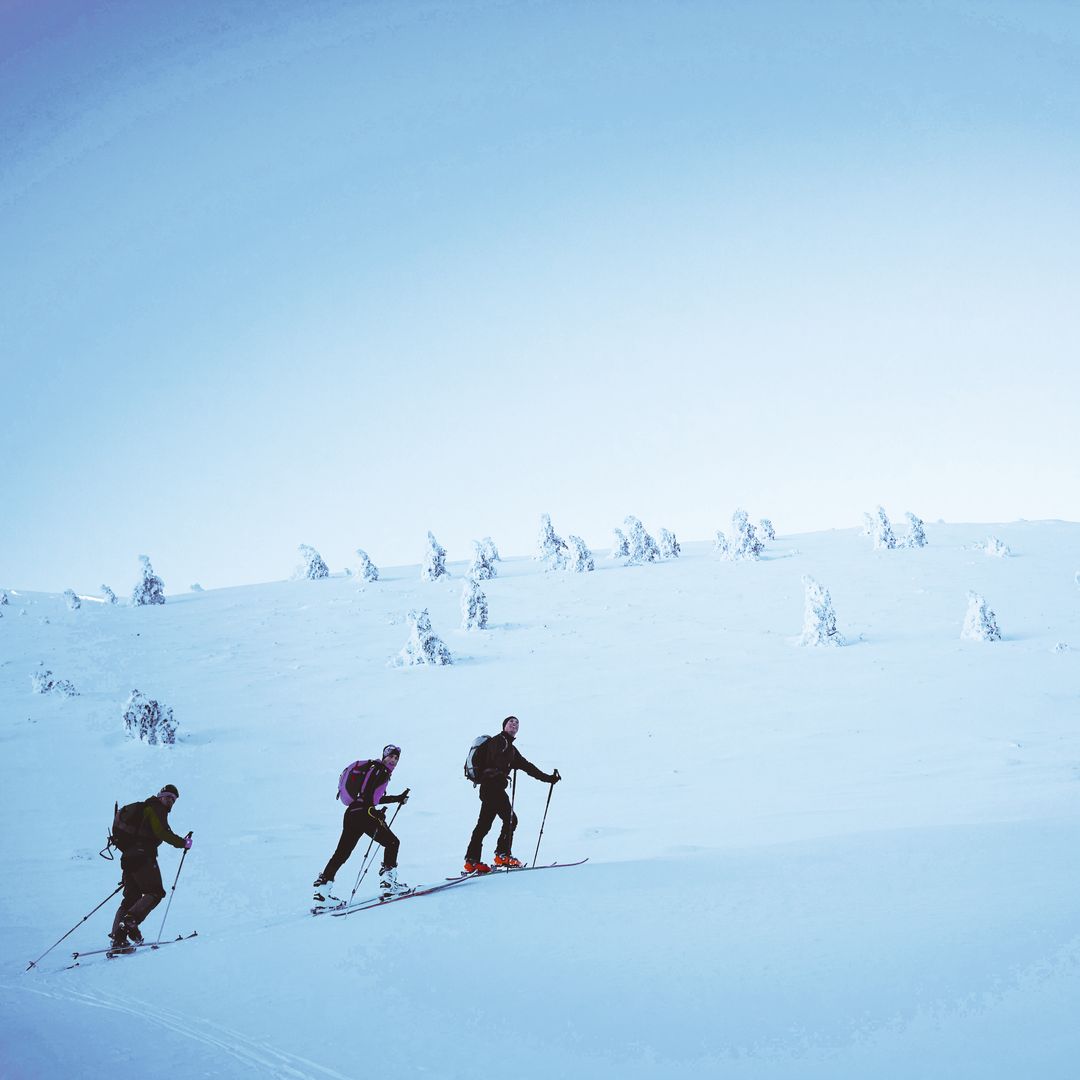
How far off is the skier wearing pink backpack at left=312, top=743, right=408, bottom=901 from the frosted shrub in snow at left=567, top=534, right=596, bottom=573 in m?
30.2

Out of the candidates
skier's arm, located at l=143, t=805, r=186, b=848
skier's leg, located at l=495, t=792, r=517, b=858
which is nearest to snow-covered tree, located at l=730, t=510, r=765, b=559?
skier's leg, located at l=495, t=792, r=517, b=858

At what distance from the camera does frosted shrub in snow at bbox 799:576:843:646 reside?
22812mm

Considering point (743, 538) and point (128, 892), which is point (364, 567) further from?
point (128, 892)

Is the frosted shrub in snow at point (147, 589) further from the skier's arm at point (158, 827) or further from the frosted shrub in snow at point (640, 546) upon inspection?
the skier's arm at point (158, 827)

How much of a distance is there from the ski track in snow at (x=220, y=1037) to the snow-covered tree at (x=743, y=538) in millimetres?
34569

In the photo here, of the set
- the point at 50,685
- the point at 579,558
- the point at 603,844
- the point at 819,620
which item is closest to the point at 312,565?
the point at 579,558

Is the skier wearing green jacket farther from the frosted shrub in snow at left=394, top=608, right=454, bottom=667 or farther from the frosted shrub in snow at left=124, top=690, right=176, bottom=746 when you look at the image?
the frosted shrub in snow at left=394, top=608, right=454, bottom=667

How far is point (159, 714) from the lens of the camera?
17.9m

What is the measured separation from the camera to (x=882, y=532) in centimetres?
3762

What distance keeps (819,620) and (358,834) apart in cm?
1809

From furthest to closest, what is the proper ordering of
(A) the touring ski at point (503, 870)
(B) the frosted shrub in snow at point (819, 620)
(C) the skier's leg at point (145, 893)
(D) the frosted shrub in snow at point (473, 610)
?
1. (D) the frosted shrub in snow at point (473, 610)
2. (B) the frosted shrub in snow at point (819, 620)
3. (A) the touring ski at point (503, 870)
4. (C) the skier's leg at point (145, 893)

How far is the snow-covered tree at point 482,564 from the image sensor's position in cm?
3822

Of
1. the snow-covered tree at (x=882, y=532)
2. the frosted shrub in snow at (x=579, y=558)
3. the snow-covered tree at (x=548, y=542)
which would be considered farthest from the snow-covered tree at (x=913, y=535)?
the snow-covered tree at (x=548, y=542)

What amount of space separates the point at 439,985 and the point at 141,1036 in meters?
1.84
